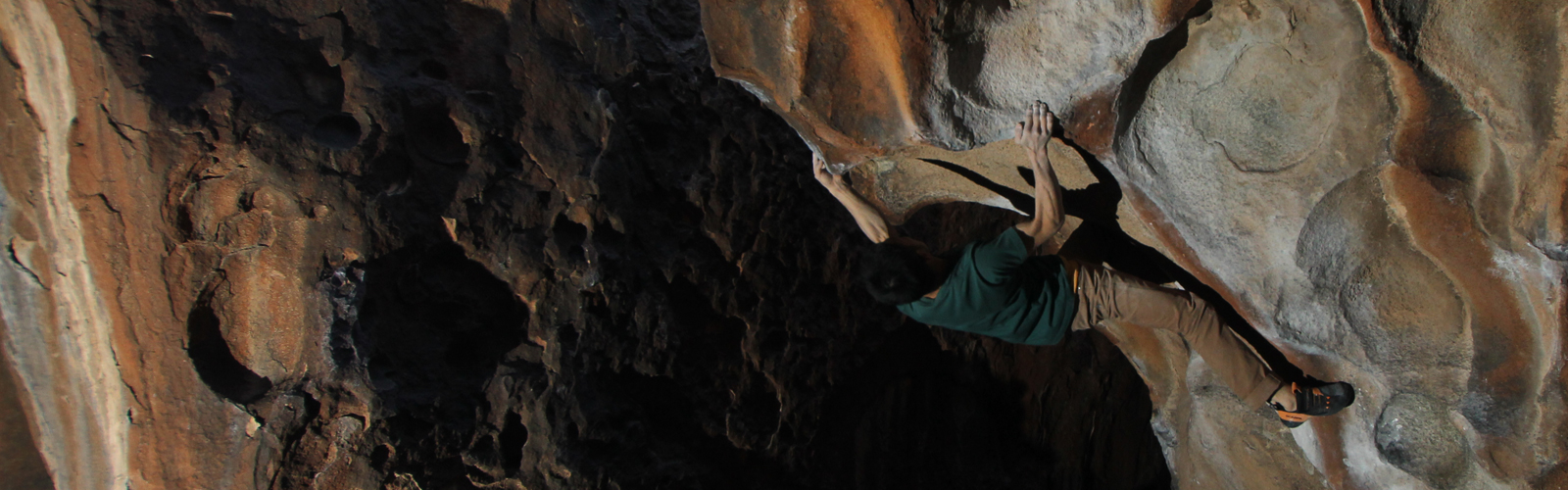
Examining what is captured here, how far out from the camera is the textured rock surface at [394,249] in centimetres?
168

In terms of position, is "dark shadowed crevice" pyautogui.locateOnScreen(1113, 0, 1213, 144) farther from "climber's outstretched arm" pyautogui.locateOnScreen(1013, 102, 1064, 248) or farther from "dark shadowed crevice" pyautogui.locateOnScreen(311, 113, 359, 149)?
"dark shadowed crevice" pyautogui.locateOnScreen(311, 113, 359, 149)

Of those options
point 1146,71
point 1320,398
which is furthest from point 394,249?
point 1320,398

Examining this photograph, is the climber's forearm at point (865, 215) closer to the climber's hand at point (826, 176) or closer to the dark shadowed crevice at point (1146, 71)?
the climber's hand at point (826, 176)

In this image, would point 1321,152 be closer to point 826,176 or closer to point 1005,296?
point 1005,296

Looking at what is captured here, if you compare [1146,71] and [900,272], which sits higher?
[1146,71]

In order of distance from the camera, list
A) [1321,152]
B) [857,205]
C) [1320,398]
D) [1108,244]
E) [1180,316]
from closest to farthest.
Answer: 1. [1321,152]
2. [1320,398]
3. [1180,316]
4. [857,205]
5. [1108,244]

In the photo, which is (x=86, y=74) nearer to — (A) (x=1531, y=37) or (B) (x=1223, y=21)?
(B) (x=1223, y=21)

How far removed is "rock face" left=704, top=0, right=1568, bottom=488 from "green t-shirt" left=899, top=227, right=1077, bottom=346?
28cm

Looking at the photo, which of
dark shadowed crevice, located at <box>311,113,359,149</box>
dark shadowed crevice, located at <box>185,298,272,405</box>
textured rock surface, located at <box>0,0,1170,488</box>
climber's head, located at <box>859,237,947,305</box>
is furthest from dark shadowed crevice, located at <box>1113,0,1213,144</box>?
dark shadowed crevice, located at <box>185,298,272,405</box>

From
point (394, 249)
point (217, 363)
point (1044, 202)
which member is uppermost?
point (1044, 202)

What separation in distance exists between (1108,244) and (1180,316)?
0.44 meters

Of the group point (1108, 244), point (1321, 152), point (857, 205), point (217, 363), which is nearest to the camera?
point (1321, 152)

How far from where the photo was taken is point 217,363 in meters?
1.77

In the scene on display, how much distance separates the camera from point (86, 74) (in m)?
1.62
